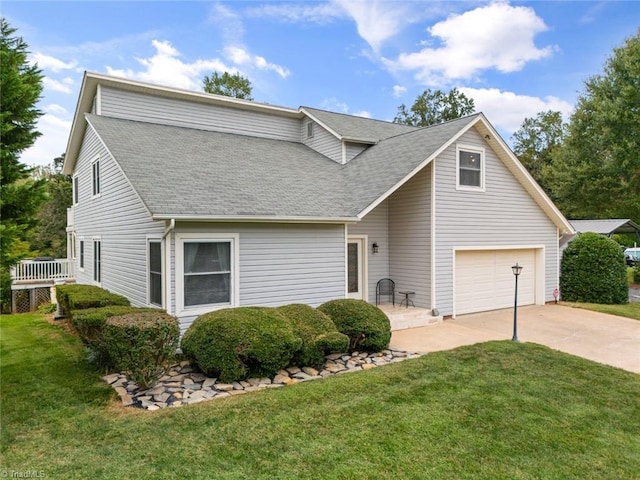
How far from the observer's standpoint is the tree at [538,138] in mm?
39062

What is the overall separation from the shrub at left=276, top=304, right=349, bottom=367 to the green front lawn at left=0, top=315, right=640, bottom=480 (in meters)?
0.58

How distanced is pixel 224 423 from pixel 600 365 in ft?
21.1

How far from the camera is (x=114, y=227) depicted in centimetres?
1050

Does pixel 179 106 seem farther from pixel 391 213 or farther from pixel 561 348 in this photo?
pixel 561 348

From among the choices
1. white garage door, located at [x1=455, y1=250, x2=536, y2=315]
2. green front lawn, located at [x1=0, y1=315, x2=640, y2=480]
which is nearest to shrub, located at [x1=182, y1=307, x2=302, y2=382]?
green front lawn, located at [x1=0, y1=315, x2=640, y2=480]

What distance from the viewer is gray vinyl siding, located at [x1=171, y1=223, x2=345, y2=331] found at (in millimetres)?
8367

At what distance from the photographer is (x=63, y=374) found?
6.81m

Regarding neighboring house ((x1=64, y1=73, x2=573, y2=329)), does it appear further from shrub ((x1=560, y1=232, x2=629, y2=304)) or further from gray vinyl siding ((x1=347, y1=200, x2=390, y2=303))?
shrub ((x1=560, y1=232, x2=629, y2=304))

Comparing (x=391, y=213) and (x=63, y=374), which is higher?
(x=391, y=213)

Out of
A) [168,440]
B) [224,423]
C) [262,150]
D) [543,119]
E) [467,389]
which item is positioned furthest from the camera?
[543,119]

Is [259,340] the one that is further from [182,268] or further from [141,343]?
[182,268]

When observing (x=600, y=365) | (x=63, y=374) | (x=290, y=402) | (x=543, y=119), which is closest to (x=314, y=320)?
(x=290, y=402)

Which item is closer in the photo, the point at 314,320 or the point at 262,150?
the point at 314,320

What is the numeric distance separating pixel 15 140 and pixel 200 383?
440 cm
